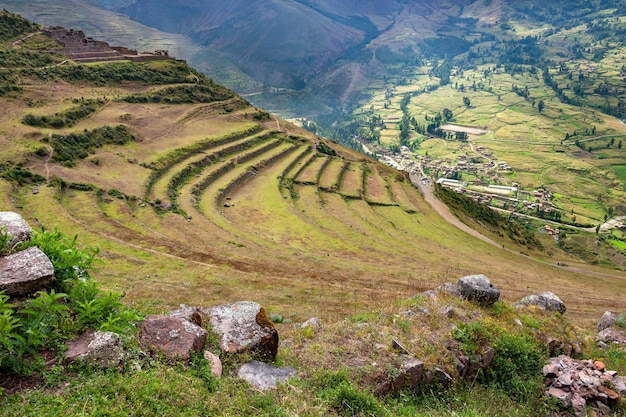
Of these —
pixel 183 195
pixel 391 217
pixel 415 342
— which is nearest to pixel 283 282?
pixel 415 342

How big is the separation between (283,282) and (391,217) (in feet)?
103

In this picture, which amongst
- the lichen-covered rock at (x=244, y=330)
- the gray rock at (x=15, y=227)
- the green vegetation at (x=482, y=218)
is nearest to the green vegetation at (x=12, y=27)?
the gray rock at (x=15, y=227)

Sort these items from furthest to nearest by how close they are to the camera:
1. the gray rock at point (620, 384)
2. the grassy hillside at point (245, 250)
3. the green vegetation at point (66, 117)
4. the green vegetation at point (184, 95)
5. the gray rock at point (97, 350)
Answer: the green vegetation at point (184, 95)
the green vegetation at point (66, 117)
the gray rock at point (620, 384)
the grassy hillside at point (245, 250)
the gray rock at point (97, 350)

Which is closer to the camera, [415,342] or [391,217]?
[415,342]

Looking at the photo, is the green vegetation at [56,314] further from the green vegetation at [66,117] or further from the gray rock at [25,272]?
the green vegetation at [66,117]

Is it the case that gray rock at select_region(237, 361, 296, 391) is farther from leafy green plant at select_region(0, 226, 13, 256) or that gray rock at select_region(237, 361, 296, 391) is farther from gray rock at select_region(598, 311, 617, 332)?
gray rock at select_region(598, 311, 617, 332)

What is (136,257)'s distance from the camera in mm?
22516

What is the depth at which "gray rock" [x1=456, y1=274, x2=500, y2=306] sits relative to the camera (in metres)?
13.0

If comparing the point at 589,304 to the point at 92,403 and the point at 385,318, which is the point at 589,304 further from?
the point at 92,403

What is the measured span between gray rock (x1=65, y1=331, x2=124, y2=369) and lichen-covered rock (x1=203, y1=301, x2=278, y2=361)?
259 centimetres

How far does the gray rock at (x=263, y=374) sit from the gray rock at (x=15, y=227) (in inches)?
230

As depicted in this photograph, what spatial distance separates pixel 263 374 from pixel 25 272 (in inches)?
213

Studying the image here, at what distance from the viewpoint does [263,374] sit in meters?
8.41

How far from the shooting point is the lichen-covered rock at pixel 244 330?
29.2ft
